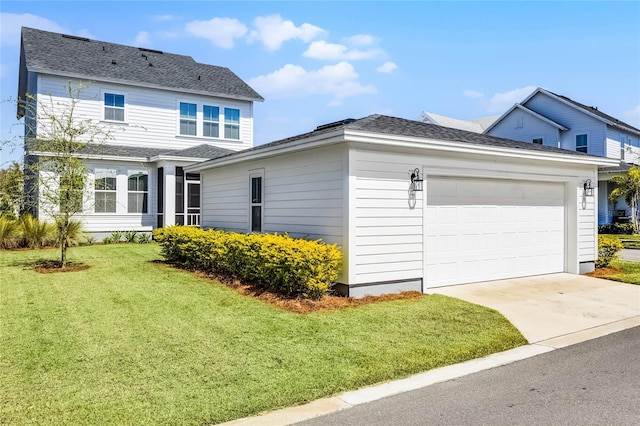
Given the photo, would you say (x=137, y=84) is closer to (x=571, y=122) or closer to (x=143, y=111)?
(x=143, y=111)

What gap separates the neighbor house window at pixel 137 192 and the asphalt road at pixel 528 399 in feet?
56.0

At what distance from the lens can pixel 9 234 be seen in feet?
49.1

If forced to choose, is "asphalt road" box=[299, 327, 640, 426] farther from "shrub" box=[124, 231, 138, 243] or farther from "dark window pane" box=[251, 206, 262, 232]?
"shrub" box=[124, 231, 138, 243]

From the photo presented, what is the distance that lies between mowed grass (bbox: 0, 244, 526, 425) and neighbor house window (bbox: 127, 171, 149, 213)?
411 inches

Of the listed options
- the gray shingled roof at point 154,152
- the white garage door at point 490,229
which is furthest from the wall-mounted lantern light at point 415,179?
the gray shingled roof at point 154,152

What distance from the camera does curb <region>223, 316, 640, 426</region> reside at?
3.82 metres

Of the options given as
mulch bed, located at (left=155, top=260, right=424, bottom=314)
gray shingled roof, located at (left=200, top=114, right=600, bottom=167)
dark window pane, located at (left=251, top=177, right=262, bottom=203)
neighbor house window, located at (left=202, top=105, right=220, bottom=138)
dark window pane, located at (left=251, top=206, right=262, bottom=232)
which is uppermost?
neighbor house window, located at (left=202, top=105, right=220, bottom=138)

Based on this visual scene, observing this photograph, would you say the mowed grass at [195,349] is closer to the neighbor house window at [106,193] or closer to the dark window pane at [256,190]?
the dark window pane at [256,190]

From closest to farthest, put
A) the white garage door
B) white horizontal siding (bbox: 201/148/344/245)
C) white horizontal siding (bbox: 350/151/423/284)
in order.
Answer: white horizontal siding (bbox: 350/151/423/284) → white horizontal siding (bbox: 201/148/344/245) → the white garage door

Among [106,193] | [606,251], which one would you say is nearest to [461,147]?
[606,251]

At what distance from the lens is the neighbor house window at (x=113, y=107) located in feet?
63.6

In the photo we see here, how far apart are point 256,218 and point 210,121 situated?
38.8 ft

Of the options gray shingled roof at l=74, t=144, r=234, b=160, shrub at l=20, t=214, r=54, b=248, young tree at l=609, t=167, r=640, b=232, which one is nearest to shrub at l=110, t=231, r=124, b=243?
shrub at l=20, t=214, r=54, b=248

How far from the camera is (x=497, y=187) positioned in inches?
401
